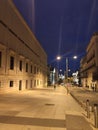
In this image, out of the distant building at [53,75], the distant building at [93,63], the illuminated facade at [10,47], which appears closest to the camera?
the illuminated facade at [10,47]

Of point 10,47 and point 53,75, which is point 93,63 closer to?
point 10,47

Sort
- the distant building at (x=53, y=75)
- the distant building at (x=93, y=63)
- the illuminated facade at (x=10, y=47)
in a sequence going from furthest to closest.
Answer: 1. the distant building at (x=53, y=75)
2. the distant building at (x=93, y=63)
3. the illuminated facade at (x=10, y=47)

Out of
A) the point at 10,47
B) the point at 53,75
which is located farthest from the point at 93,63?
the point at 53,75

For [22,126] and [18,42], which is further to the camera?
[18,42]

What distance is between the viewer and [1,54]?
3100 cm

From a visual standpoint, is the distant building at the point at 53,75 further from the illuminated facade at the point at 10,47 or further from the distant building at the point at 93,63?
the illuminated facade at the point at 10,47

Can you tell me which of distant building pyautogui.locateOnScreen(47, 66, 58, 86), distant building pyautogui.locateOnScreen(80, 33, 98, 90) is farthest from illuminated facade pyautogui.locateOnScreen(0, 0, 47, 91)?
distant building pyautogui.locateOnScreen(47, 66, 58, 86)

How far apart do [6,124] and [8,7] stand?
27284 mm

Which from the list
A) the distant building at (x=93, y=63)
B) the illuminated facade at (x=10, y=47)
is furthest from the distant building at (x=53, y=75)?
the illuminated facade at (x=10, y=47)

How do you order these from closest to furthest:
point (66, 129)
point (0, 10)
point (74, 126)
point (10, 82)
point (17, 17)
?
point (66, 129) → point (74, 126) → point (0, 10) → point (10, 82) → point (17, 17)

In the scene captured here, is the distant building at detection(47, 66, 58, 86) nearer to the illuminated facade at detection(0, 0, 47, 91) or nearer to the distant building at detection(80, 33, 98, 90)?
the distant building at detection(80, 33, 98, 90)

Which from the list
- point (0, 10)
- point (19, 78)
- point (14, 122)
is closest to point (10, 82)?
point (19, 78)

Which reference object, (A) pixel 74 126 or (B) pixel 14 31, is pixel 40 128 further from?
(B) pixel 14 31

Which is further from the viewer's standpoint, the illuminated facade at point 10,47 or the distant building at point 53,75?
the distant building at point 53,75
